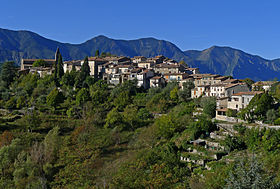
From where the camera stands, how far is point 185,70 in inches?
2805

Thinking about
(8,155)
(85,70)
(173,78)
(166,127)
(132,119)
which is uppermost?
(85,70)

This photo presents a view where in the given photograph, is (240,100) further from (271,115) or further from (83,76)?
→ (83,76)

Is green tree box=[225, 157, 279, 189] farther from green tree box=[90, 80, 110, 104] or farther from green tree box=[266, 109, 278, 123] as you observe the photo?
green tree box=[90, 80, 110, 104]

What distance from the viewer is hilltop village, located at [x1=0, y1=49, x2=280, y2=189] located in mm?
26828

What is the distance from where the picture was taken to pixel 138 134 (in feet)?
137


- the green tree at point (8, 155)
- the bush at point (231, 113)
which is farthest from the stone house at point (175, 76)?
the green tree at point (8, 155)

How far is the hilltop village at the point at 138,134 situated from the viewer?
2683 cm

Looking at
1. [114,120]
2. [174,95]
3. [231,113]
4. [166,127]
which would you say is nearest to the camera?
[166,127]

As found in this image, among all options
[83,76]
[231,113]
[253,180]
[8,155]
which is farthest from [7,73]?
[253,180]

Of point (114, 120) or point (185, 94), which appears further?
point (185, 94)

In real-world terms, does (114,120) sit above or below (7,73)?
below

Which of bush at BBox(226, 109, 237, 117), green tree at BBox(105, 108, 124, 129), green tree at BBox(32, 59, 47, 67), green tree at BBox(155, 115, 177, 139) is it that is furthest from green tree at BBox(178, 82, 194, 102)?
green tree at BBox(32, 59, 47, 67)

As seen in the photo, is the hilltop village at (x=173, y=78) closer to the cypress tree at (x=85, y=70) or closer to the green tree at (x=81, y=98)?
the cypress tree at (x=85, y=70)

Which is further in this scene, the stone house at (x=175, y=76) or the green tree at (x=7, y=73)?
the green tree at (x=7, y=73)
